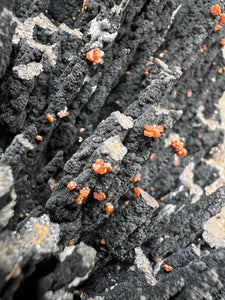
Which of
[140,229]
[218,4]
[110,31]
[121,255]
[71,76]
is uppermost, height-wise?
[218,4]

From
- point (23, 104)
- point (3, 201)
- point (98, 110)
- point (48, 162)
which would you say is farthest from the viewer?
point (98, 110)

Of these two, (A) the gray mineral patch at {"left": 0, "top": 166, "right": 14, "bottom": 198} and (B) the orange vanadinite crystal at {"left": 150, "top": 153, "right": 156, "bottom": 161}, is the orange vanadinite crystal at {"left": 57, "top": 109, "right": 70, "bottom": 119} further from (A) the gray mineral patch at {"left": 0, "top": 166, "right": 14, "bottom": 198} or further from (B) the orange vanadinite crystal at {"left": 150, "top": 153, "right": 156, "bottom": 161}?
(A) the gray mineral patch at {"left": 0, "top": 166, "right": 14, "bottom": 198}

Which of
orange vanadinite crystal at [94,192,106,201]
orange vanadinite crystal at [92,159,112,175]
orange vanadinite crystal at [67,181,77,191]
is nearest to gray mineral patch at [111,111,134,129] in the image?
orange vanadinite crystal at [92,159,112,175]

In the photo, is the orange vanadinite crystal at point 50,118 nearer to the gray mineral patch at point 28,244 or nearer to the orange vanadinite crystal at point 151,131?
the orange vanadinite crystal at point 151,131

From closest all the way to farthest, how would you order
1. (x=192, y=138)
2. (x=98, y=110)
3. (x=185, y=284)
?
1. (x=185, y=284)
2. (x=98, y=110)
3. (x=192, y=138)

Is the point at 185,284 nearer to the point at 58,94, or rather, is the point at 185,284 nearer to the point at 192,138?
the point at 58,94

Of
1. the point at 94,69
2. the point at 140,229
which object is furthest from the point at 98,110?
the point at 140,229

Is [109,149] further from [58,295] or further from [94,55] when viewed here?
[94,55]
